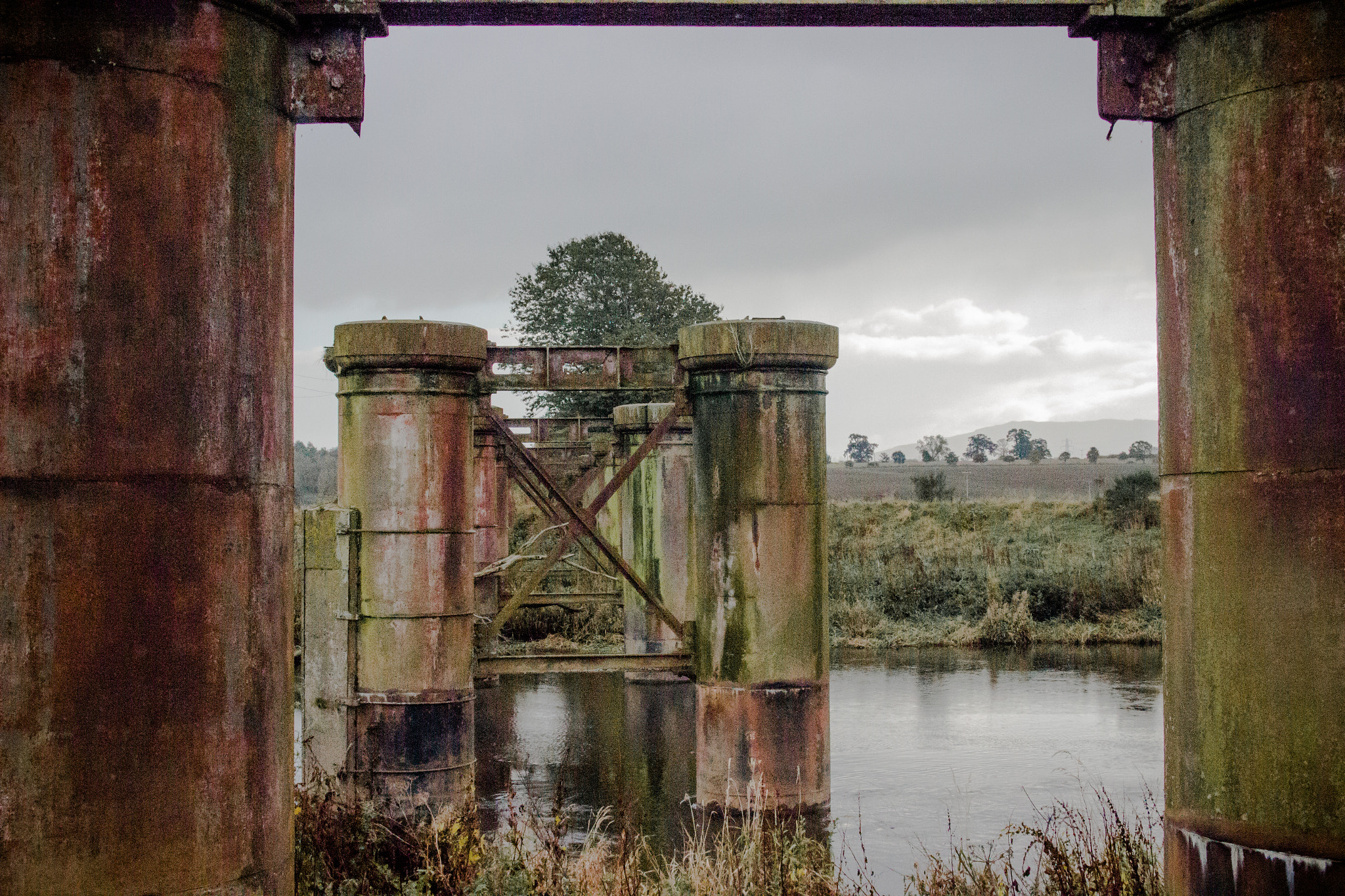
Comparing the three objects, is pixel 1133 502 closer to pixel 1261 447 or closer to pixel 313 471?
pixel 1261 447

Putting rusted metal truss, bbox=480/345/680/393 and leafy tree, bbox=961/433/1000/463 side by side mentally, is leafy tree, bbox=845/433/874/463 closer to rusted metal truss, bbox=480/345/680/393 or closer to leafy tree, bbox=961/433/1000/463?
leafy tree, bbox=961/433/1000/463

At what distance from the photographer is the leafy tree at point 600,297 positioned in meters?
49.4

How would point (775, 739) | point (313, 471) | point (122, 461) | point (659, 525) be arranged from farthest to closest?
point (313, 471), point (659, 525), point (775, 739), point (122, 461)

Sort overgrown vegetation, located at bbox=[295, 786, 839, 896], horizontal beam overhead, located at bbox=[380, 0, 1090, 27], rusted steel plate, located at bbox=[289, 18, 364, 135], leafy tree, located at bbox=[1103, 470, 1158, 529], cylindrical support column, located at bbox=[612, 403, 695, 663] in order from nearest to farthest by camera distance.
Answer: rusted steel plate, located at bbox=[289, 18, 364, 135]
horizontal beam overhead, located at bbox=[380, 0, 1090, 27]
overgrown vegetation, located at bbox=[295, 786, 839, 896]
cylindrical support column, located at bbox=[612, 403, 695, 663]
leafy tree, located at bbox=[1103, 470, 1158, 529]

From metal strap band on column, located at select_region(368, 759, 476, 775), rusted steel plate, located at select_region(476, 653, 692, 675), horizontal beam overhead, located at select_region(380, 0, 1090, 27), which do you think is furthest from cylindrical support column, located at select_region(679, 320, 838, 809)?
horizontal beam overhead, located at select_region(380, 0, 1090, 27)

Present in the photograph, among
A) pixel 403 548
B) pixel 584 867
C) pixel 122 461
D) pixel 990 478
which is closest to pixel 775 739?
pixel 403 548

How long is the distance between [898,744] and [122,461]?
13.4 m

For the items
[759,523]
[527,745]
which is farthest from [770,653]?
[527,745]

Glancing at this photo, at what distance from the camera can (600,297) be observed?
50.1 meters

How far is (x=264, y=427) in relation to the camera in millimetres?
4910

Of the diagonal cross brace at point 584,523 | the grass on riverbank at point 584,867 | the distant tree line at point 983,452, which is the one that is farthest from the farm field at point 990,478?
the grass on riverbank at point 584,867

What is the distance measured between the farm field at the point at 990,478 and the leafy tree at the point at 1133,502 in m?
8.35

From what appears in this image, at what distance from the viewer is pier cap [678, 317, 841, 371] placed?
11656mm

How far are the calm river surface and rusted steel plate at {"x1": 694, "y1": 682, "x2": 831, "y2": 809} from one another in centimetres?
56
